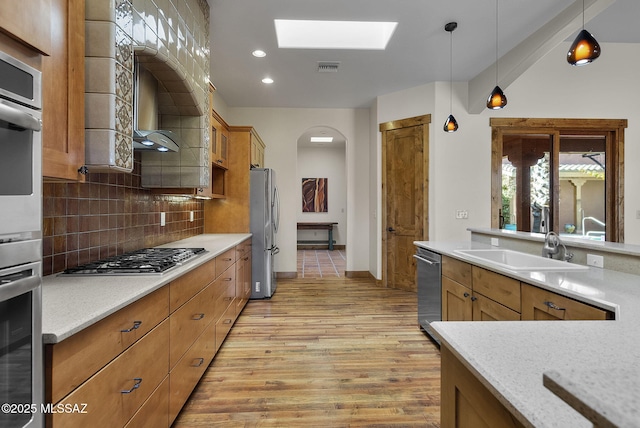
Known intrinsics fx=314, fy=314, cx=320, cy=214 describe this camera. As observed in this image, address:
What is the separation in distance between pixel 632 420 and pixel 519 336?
0.67 m

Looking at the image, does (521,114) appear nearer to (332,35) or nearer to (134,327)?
(332,35)

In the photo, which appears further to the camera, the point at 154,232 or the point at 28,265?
the point at 154,232

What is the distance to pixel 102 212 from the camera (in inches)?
77.2

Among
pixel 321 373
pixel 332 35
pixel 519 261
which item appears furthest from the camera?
pixel 332 35

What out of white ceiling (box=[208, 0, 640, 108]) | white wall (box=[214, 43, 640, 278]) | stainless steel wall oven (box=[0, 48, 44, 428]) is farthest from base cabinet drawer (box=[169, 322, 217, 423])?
white wall (box=[214, 43, 640, 278])

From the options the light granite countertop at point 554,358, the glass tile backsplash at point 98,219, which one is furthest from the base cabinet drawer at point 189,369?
the light granite countertop at point 554,358

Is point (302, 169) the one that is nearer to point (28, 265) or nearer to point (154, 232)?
point (154, 232)

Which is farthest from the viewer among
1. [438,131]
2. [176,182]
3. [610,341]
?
[438,131]

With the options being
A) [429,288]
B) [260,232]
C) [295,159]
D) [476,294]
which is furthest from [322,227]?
[476,294]

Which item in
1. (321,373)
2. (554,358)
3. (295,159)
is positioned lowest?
(321,373)

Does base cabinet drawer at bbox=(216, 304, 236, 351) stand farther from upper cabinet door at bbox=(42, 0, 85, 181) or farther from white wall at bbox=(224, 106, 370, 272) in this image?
white wall at bbox=(224, 106, 370, 272)

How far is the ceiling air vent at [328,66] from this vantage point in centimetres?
367

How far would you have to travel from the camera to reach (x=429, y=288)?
291cm

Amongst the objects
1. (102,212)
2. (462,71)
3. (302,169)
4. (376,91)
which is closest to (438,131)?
(462,71)
